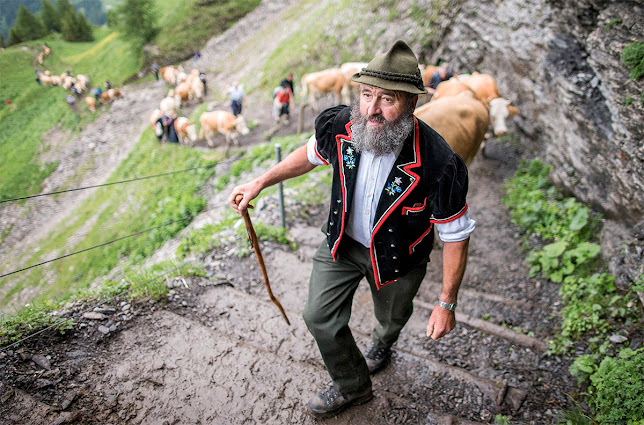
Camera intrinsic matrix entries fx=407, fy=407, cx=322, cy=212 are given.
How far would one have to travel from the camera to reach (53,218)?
15969 millimetres

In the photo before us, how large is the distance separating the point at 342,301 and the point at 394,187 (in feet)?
2.79

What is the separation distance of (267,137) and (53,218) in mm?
9212

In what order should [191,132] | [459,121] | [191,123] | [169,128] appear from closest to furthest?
[459,121] → [191,132] → [191,123] → [169,128]

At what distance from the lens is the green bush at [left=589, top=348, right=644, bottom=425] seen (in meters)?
2.75

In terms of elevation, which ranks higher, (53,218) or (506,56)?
(506,56)

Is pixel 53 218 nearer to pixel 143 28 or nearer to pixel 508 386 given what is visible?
pixel 508 386

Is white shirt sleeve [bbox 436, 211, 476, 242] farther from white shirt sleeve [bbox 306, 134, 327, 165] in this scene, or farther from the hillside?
the hillside

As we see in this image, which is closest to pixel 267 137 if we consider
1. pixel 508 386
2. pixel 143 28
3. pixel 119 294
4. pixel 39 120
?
pixel 119 294

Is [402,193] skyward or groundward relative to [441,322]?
skyward

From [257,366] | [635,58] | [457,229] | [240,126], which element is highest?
[457,229]

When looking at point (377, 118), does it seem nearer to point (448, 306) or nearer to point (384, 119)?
point (384, 119)

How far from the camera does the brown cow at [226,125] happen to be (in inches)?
558

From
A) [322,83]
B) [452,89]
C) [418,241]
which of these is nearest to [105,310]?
[418,241]

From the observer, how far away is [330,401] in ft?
9.29
